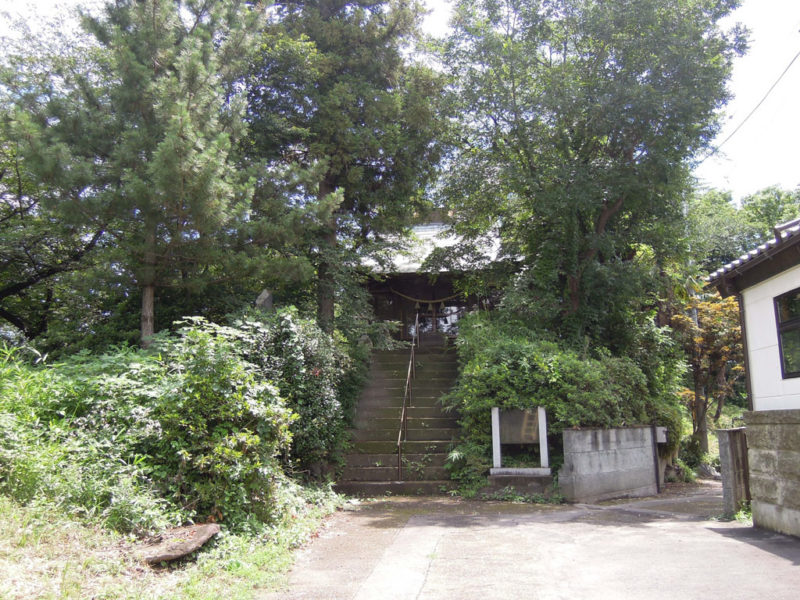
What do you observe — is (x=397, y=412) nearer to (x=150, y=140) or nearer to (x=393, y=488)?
(x=393, y=488)

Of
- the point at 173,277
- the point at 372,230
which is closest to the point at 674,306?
the point at 372,230

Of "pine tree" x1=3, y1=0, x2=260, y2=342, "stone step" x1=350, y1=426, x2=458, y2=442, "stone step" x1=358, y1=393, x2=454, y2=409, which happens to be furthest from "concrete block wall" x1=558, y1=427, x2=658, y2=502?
"pine tree" x1=3, y1=0, x2=260, y2=342

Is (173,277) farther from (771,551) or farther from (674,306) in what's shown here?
(674,306)

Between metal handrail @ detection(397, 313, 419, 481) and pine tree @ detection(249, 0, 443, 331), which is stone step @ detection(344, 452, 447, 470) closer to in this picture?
metal handrail @ detection(397, 313, 419, 481)

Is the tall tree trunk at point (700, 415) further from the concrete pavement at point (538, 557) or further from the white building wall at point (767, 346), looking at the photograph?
the white building wall at point (767, 346)

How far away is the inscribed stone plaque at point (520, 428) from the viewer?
390 inches

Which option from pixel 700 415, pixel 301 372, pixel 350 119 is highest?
pixel 350 119

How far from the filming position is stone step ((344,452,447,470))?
10.4 metres

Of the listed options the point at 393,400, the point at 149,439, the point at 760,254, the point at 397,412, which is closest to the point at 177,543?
the point at 149,439

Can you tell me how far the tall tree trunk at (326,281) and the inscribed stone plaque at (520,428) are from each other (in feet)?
13.1

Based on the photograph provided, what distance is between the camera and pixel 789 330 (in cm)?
725

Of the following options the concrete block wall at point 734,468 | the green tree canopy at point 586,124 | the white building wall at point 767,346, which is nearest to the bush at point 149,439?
the concrete block wall at point 734,468

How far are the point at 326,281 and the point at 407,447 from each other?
12.6ft

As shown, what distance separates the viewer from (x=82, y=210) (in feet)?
27.3
